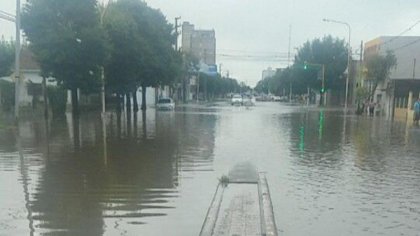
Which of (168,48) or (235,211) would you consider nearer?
(235,211)

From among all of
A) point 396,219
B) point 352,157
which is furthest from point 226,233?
point 352,157

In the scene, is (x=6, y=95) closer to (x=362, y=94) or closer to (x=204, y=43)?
(x=362, y=94)

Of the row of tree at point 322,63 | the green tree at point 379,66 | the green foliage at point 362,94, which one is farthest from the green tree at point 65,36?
the row of tree at point 322,63

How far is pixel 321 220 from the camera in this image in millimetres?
8805

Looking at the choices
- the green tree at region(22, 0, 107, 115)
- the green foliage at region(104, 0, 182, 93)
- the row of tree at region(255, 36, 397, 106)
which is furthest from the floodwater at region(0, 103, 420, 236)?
the row of tree at region(255, 36, 397, 106)

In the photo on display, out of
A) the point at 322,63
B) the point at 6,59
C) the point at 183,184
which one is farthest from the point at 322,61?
the point at 183,184

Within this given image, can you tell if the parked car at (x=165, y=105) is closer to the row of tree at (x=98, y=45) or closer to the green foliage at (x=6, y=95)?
the row of tree at (x=98, y=45)

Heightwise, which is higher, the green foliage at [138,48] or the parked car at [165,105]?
the green foliage at [138,48]

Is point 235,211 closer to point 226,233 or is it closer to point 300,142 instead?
point 226,233

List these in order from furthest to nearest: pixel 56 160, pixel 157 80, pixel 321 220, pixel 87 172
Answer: pixel 157 80 < pixel 56 160 < pixel 87 172 < pixel 321 220

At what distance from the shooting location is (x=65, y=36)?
32.9 meters

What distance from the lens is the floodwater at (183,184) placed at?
847cm

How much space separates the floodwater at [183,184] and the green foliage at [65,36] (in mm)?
12011

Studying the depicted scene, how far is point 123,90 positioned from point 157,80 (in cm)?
456
